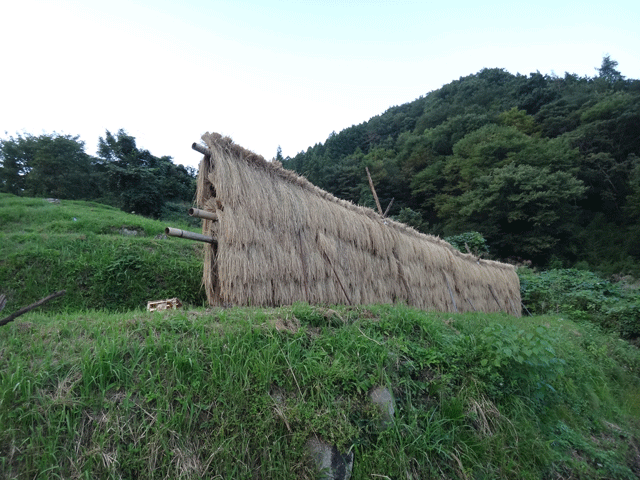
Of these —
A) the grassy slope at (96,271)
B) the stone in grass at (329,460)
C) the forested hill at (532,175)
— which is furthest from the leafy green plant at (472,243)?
the stone in grass at (329,460)

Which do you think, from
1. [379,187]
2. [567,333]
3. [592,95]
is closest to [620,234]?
[592,95]

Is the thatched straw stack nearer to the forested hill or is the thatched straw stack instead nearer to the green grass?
the green grass

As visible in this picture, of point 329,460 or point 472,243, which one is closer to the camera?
point 329,460

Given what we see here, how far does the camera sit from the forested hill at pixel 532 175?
797 inches

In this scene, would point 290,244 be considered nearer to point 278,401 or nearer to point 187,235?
point 187,235

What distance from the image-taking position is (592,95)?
2689 centimetres

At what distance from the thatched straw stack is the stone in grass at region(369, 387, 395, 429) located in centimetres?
253

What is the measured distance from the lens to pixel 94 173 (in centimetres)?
2433

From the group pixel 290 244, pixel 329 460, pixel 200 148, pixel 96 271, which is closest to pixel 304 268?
pixel 290 244

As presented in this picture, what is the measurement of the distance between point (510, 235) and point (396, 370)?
887 inches

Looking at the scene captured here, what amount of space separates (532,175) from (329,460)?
77.7ft

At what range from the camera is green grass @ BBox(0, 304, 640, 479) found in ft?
6.60

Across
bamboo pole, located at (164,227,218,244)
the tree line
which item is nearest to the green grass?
bamboo pole, located at (164,227,218,244)

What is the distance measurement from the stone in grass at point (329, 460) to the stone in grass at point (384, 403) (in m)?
0.38
